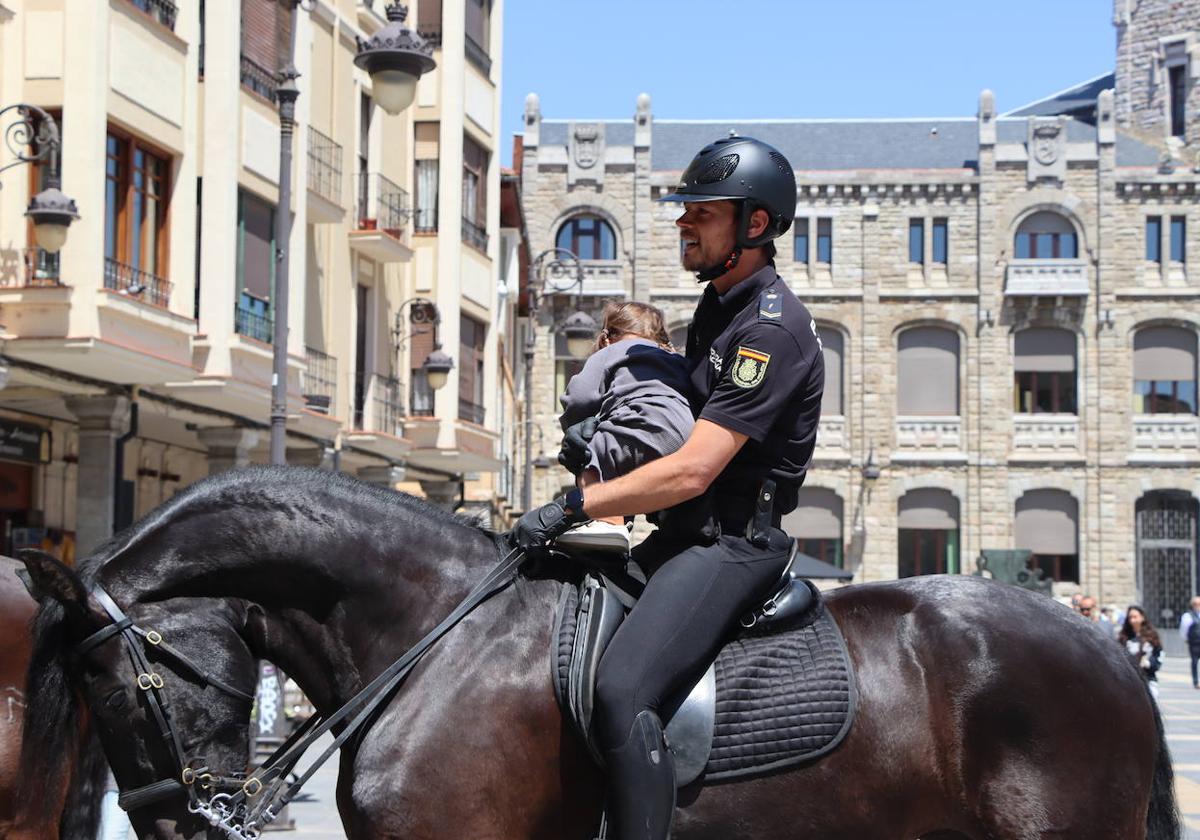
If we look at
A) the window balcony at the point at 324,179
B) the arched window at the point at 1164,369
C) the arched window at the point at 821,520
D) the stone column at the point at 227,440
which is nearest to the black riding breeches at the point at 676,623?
the stone column at the point at 227,440

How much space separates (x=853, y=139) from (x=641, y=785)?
6152cm

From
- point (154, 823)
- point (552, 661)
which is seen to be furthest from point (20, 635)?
point (552, 661)

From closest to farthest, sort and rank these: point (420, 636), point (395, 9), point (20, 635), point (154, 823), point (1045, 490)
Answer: point (154, 823)
point (420, 636)
point (20, 635)
point (395, 9)
point (1045, 490)

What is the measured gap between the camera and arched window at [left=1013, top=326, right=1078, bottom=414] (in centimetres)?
5859

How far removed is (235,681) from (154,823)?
0.40m

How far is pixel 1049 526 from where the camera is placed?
58.0m

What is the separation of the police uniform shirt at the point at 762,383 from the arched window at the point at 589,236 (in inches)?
2191

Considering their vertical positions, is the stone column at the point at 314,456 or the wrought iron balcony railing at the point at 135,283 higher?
Result: the wrought iron balcony railing at the point at 135,283

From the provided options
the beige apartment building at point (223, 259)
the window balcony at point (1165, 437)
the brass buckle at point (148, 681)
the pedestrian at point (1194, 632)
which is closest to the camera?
the brass buckle at point (148, 681)

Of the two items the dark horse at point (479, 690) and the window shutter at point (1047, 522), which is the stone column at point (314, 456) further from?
the window shutter at point (1047, 522)

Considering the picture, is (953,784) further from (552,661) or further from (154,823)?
(154,823)

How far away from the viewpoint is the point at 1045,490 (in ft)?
191

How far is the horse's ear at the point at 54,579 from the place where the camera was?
154 inches

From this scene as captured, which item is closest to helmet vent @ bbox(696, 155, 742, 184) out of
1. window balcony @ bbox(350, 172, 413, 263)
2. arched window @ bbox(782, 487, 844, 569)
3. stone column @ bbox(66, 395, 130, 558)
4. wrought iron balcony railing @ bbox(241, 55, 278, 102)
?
stone column @ bbox(66, 395, 130, 558)
